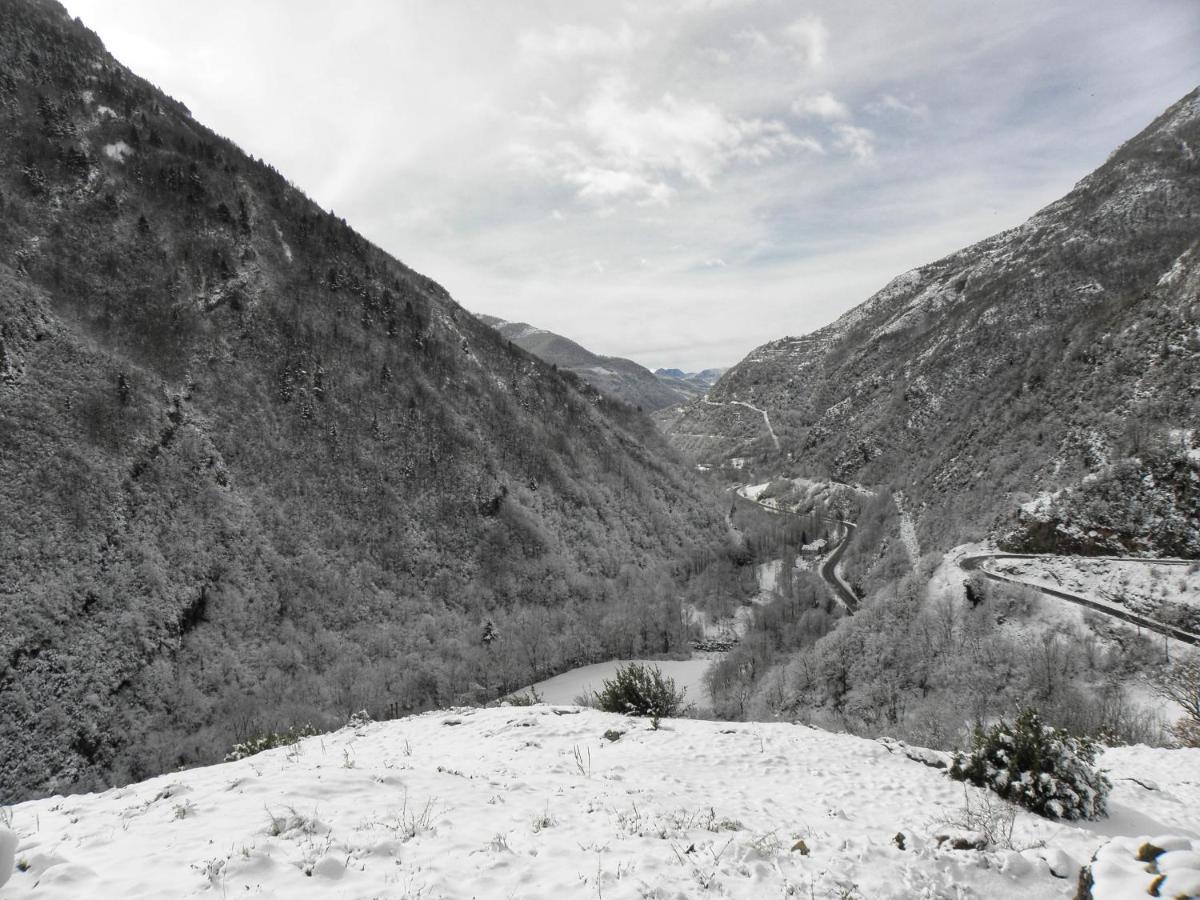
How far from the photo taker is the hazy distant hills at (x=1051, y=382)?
4822 cm

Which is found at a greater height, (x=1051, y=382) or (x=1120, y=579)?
(x=1051, y=382)

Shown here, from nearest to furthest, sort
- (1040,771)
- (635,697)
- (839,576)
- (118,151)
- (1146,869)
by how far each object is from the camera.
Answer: (1146,869), (1040,771), (635,697), (118,151), (839,576)

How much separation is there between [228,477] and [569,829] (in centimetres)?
5781

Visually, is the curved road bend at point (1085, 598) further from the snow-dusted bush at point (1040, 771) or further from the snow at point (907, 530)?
the snow-dusted bush at point (1040, 771)

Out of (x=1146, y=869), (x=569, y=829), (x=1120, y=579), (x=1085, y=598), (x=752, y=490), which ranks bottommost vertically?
(x=752, y=490)

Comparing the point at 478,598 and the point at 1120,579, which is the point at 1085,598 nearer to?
the point at 1120,579

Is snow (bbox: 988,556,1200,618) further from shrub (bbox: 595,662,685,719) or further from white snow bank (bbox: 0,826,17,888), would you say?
white snow bank (bbox: 0,826,17,888)

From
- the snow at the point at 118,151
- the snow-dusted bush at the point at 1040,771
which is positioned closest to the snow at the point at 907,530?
the snow-dusted bush at the point at 1040,771

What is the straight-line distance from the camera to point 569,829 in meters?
9.84

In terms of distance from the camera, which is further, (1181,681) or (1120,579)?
(1120,579)

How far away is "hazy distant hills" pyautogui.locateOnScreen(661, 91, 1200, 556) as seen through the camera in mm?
48219

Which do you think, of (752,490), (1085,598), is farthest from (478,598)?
(752,490)

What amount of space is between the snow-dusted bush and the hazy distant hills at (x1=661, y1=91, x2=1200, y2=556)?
43936mm

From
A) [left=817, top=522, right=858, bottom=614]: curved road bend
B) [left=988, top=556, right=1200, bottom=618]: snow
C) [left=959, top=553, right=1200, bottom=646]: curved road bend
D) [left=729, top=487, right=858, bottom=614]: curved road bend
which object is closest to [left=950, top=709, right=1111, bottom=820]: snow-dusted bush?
[left=959, top=553, right=1200, bottom=646]: curved road bend
